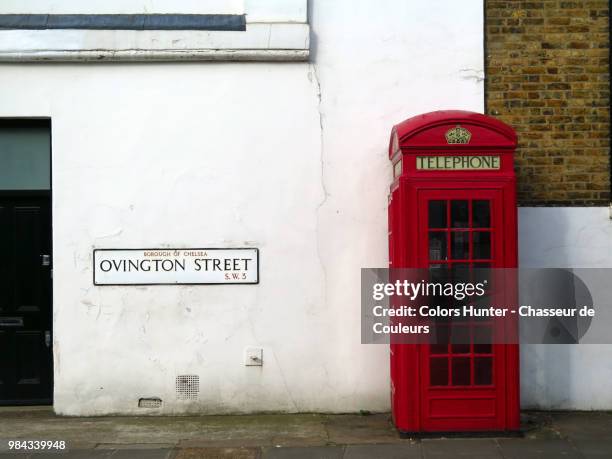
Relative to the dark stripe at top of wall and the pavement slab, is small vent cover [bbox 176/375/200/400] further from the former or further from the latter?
the dark stripe at top of wall

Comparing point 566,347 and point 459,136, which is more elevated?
point 459,136

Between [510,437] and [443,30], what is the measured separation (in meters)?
Result: 4.02

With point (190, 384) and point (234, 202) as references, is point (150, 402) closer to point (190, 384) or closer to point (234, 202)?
point (190, 384)

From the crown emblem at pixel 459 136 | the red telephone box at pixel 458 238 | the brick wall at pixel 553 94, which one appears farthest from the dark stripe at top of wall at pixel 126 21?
the brick wall at pixel 553 94

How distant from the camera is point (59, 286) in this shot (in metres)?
7.11

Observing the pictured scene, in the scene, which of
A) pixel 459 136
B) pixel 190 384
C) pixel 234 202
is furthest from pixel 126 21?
pixel 190 384

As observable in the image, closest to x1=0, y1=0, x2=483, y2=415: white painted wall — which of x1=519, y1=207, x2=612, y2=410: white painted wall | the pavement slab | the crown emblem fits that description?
the pavement slab

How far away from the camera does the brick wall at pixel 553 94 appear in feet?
23.6

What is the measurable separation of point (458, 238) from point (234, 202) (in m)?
2.30

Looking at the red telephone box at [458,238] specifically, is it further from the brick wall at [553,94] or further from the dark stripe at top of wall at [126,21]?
the dark stripe at top of wall at [126,21]

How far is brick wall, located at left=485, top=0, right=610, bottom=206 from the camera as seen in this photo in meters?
7.21

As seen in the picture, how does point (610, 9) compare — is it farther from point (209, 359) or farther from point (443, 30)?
→ point (209, 359)

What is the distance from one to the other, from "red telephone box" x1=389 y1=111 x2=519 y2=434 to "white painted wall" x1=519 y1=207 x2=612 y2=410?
1073 mm

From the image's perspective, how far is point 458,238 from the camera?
618 cm
